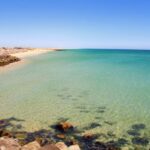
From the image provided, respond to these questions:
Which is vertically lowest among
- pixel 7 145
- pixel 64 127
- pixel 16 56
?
pixel 16 56

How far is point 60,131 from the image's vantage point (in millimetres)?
11984

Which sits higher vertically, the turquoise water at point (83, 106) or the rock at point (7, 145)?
the rock at point (7, 145)

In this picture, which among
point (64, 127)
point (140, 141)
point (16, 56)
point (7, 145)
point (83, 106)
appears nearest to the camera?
point (7, 145)

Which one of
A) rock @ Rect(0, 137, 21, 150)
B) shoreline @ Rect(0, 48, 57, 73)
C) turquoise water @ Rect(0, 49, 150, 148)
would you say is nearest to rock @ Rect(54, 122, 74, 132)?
turquoise water @ Rect(0, 49, 150, 148)

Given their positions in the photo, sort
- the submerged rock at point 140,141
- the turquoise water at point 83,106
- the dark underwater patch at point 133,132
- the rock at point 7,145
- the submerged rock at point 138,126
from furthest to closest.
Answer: the turquoise water at point 83,106 → the submerged rock at point 138,126 → the dark underwater patch at point 133,132 → the submerged rock at point 140,141 → the rock at point 7,145

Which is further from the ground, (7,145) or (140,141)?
(7,145)

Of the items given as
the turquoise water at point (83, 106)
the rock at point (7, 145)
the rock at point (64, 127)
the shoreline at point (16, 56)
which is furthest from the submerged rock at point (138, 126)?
the shoreline at point (16, 56)

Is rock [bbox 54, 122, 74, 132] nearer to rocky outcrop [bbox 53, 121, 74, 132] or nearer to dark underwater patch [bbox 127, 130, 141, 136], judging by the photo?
rocky outcrop [bbox 53, 121, 74, 132]

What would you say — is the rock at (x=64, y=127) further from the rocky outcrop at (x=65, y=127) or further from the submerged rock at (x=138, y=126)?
the submerged rock at (x=138, y=126)

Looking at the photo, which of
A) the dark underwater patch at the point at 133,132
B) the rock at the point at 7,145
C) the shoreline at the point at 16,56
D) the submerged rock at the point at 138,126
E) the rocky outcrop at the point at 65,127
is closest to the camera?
the rock at the point at 7,145

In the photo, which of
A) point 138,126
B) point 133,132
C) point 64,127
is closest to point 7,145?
point 64,127

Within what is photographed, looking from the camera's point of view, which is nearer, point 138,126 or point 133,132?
point 133,132

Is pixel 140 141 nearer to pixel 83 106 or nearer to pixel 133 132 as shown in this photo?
pixel 133 132

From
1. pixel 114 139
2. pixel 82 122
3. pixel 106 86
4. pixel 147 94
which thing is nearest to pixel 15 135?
pixel 82 122
